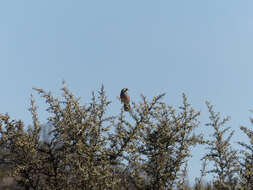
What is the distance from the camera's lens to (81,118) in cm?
1112

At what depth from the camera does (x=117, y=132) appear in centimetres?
1080

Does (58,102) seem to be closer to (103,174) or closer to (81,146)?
(81,146)

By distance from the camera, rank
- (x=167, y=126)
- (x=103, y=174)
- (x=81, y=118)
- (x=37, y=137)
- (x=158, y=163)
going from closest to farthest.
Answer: (x=103, y=174) < (x=158, y=163) < (x=167, y=126) < (x=81, y=118) < (x=37, y=137)

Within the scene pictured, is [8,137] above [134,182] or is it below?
above

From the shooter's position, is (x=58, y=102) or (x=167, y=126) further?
(x=58, y=102)

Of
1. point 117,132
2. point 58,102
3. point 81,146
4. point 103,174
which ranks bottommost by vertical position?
point 103,174

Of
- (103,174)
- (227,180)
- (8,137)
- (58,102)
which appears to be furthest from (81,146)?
(227,180)

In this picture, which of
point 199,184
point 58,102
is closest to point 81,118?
point 58,102

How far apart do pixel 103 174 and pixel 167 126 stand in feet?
7.82

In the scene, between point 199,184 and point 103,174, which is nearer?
point 103,174

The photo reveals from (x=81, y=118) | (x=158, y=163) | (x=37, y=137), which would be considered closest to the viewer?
(x=158, y=163)

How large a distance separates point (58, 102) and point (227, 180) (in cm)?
548

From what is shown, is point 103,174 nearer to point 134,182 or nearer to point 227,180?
point 134,182

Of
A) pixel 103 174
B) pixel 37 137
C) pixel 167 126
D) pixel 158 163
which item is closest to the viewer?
pixel 103 174
